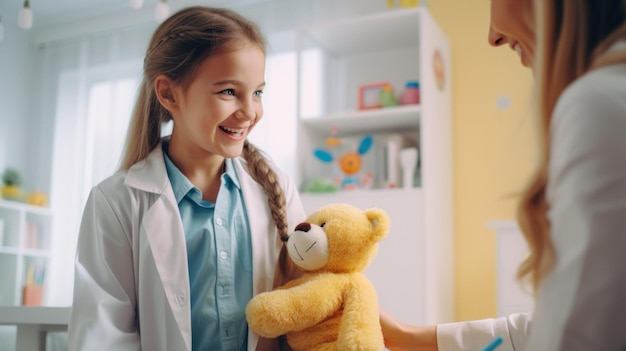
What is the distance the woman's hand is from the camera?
1.12 metres

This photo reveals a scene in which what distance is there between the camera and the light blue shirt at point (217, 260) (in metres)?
1.10

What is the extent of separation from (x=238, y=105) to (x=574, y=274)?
0.75 metres

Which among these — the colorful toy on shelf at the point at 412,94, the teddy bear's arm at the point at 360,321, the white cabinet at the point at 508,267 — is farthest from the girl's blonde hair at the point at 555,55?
the colorful toy on shelf at the point at 412,94

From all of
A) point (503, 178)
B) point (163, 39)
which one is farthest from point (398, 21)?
point (163, 39)

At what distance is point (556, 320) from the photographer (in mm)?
532

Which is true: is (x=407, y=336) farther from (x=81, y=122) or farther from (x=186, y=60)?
(x=81, y=122)

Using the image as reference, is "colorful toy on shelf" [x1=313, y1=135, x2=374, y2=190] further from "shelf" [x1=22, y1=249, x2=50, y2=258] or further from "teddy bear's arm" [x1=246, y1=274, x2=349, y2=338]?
"shelf" [x1=22, y1=249, x2=50, y2=258]

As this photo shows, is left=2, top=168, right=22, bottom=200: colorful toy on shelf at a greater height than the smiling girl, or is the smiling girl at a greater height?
left=2, top=168, right=22, bottom=200: colorful toy on shelf

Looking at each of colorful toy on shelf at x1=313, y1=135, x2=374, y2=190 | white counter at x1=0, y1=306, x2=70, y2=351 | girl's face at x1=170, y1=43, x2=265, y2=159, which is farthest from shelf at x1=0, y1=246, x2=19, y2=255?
girl's face at x1=170, y1=43, x2=265, y2=159

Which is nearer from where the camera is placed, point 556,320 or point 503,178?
point 556,320

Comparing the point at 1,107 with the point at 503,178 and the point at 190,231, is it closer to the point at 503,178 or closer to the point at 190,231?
the point at 503,178

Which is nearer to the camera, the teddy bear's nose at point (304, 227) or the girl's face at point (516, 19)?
the girl's face at point (516, 19)

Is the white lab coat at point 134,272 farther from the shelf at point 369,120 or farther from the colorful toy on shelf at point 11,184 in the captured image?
the colorful toy on shelf at point 11,184

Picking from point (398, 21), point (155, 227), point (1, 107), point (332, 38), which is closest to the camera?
point (155, 227)
